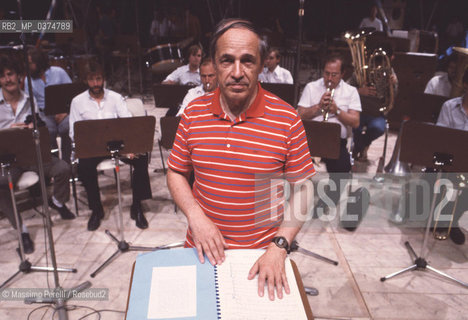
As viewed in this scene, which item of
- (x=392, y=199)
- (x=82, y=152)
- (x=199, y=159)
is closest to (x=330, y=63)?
(x=392, y=199)

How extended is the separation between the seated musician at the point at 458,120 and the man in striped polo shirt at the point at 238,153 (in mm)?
2620

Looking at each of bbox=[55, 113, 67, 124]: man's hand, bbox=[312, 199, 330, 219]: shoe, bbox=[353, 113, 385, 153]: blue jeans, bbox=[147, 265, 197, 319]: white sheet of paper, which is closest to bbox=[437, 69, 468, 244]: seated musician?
bbox=[312, 199, 330, 219]: shoe

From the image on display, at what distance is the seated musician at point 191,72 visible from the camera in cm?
523

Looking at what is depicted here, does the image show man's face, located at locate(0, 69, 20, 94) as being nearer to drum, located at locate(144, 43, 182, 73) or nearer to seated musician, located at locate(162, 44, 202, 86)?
seated musician, located at locate(162, 44, 202, 86)

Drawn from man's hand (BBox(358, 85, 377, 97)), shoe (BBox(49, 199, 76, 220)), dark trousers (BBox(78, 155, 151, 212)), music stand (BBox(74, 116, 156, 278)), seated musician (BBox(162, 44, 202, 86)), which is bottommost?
shoe (BBox(49, 199, 76, 220))

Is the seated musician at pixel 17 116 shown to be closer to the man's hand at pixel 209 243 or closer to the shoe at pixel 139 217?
the shoe at pixel 139 217

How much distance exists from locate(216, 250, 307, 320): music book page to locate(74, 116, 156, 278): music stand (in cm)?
210

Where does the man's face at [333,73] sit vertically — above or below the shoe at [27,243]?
above

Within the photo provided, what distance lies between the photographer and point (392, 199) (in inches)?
166

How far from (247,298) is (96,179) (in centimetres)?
292

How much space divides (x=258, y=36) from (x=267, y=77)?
13.2 feet

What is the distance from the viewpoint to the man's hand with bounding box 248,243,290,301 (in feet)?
3.55

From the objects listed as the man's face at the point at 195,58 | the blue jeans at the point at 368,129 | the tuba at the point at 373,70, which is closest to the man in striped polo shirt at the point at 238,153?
the tuba at the point at 373,70

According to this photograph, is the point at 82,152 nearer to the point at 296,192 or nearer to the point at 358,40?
the point at 296,192
